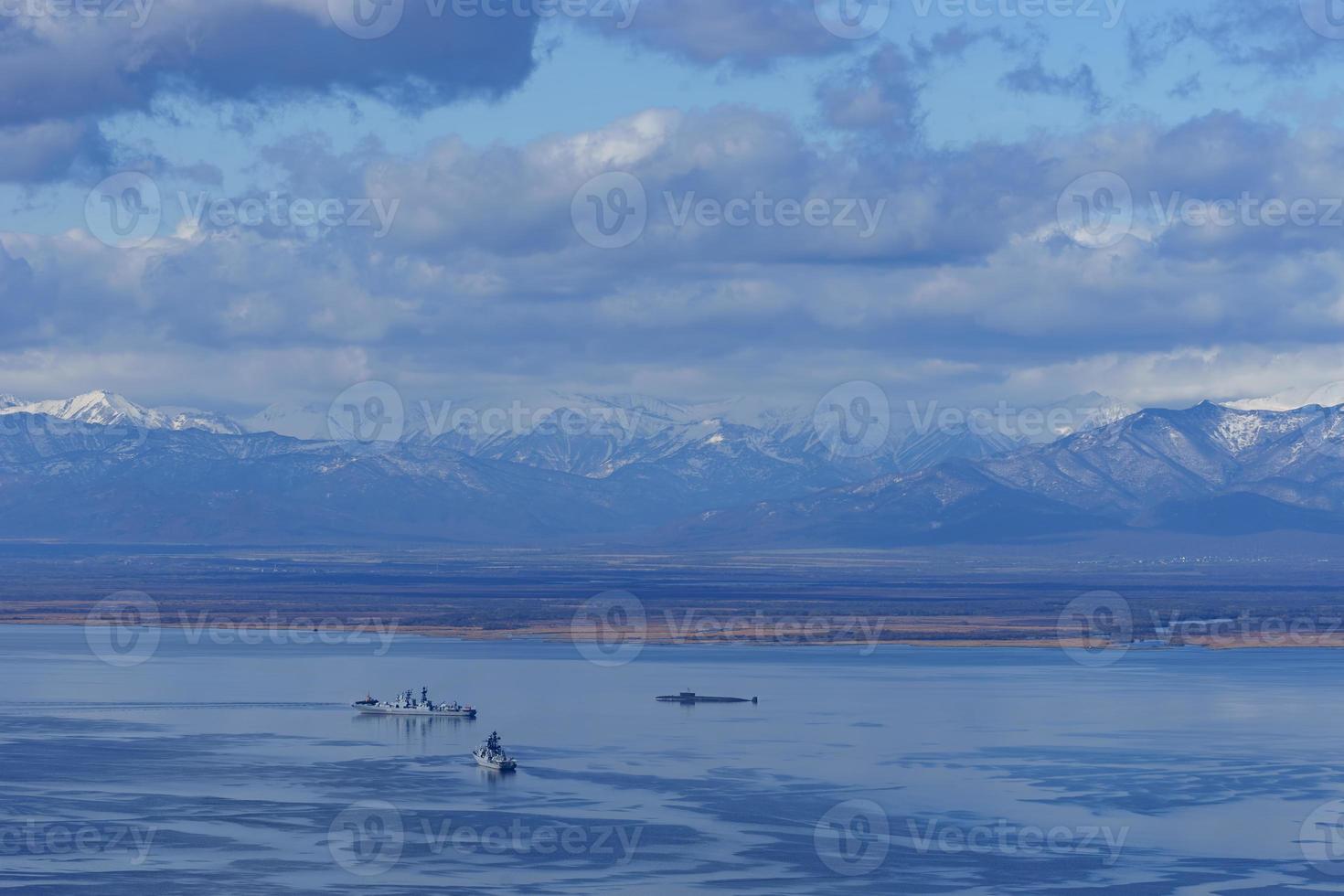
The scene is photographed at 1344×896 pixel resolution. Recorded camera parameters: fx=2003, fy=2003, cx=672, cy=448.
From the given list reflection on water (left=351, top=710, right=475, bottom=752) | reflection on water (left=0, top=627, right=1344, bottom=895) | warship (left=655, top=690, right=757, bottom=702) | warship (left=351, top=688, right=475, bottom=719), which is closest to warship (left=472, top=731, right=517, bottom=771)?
reflection on water (left=0, top=627, right=1344, bottom=895)

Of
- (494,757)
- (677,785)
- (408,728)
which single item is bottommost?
(677,785)

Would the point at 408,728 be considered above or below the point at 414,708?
below

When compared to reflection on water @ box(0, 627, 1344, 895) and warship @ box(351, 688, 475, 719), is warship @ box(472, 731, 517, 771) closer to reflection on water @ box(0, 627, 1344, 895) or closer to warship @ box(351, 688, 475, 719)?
reflection on water @ box(0, 627, 1344, 895)

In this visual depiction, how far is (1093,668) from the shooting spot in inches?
6412

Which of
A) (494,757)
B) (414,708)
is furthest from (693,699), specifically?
(494,757)

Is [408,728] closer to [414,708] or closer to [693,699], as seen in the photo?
[414,708]

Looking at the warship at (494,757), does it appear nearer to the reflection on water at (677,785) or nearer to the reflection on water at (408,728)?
the reflection on water at (677,785)

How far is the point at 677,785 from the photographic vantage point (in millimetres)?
89938

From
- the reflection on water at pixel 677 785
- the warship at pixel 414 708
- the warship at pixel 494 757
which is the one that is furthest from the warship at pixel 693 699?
the warship at pixel 494 757

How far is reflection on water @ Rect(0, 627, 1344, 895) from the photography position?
7131 cm

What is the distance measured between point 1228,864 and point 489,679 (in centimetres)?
8030

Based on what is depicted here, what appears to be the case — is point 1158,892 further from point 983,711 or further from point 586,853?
point 983,711

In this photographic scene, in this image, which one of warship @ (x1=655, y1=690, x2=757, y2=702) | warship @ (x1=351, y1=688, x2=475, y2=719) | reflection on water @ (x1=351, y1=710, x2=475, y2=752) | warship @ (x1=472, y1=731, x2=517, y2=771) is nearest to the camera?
warship @ (x1=472, y1=731, x2=517, y2=771)

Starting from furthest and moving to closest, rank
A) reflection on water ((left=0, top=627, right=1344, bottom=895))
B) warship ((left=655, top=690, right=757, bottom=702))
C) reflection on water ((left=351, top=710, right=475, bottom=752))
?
warship ((left=655, top=690, right=757, bottom=702))
reflection on water ((left=351, top=710, right=475, bottom=752))
reflection on water ((left=0, top=627, right=1344, bottom=895))
